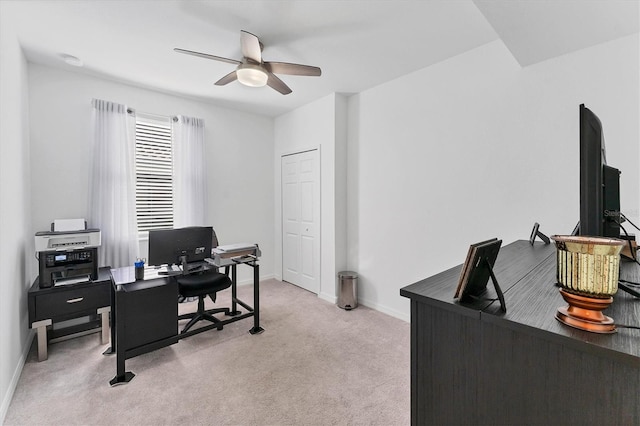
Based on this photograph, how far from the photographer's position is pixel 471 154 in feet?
8.81

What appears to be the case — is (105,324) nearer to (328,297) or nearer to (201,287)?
(201,287)

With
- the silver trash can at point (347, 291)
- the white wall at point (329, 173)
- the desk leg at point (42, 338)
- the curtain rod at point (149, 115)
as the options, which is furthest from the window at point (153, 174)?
the silver trash can at point (347, 291)

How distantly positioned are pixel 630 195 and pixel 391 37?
2.18 m

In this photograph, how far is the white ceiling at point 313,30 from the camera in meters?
1.82

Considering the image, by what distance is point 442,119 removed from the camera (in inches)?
113

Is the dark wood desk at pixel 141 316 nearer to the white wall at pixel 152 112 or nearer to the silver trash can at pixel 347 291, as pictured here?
the white wall at pixel 152 112

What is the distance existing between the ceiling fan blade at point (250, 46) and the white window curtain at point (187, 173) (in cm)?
201

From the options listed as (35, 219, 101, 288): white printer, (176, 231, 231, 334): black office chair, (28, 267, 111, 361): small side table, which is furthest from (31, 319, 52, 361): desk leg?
(176, 231, 231, 334): black office chair

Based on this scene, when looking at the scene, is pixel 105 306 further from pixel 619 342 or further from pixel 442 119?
pixel 442 119

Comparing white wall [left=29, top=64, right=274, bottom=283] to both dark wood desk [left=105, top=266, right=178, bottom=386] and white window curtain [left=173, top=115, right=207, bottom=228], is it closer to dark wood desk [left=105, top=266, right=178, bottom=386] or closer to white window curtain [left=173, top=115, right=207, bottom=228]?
white window curtain [left=173, top=115, right=207, bottom=228]

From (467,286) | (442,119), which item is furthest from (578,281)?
(442,119)

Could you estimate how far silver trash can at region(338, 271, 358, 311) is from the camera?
3547 millimetres

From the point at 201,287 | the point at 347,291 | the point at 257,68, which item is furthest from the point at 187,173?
the point at 347,291

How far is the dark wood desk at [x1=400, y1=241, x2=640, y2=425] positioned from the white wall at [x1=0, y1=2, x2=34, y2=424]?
2.59 m
